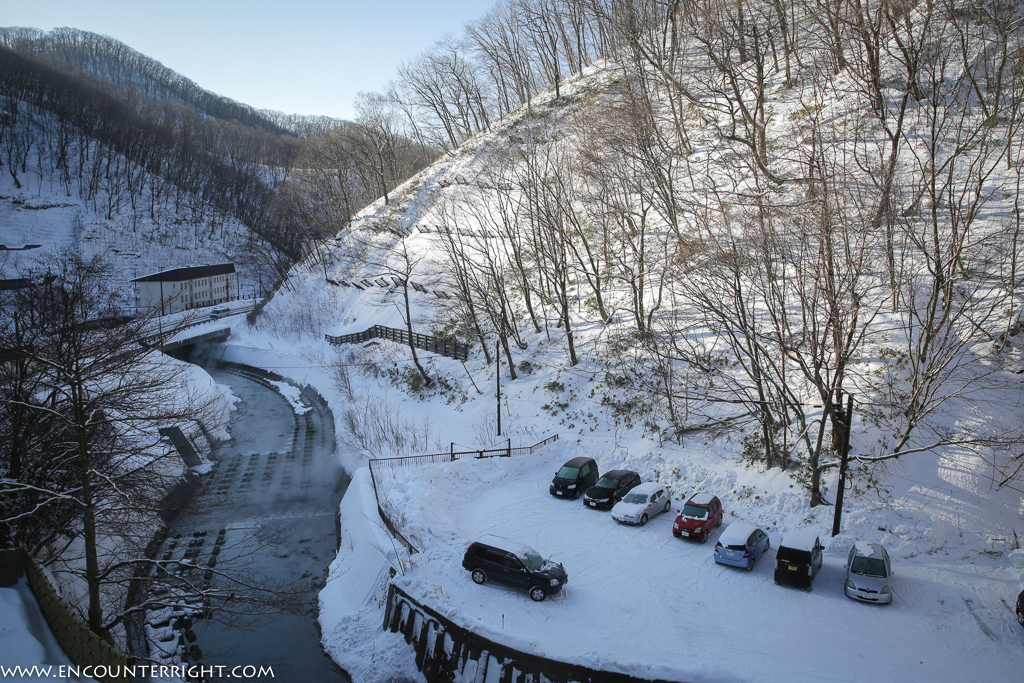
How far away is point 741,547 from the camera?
13711 mm

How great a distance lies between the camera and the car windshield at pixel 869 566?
1222cm

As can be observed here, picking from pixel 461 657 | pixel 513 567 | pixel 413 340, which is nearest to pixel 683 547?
pixel 513 567

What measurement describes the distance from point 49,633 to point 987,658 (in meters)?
17.8

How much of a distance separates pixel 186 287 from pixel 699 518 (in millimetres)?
62715

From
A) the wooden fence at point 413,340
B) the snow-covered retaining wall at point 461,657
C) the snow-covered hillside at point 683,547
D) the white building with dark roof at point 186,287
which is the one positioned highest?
the white building with dark roof at point 186,287

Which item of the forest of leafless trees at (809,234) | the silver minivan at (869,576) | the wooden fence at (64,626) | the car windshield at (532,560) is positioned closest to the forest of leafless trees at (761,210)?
the forest of leafless trees at (809,234)

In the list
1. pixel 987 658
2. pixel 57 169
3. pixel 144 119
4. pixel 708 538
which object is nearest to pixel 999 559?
pixel 987 658

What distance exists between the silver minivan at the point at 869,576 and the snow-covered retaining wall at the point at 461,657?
519 centimetres

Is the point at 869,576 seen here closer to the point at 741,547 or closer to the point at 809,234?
the point at 741,547

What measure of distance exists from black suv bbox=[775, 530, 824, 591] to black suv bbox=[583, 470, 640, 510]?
540 cm

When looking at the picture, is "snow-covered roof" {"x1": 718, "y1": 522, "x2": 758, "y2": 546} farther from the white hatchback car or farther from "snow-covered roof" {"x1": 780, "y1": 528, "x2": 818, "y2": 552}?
the white hatchback car

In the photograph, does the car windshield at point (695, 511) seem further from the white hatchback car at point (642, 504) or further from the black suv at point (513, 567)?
the black suv at point (513, 567)

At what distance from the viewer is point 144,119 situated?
113375mm

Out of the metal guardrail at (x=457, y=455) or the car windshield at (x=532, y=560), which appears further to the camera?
the metal guardrail at (x=457, y=455)
